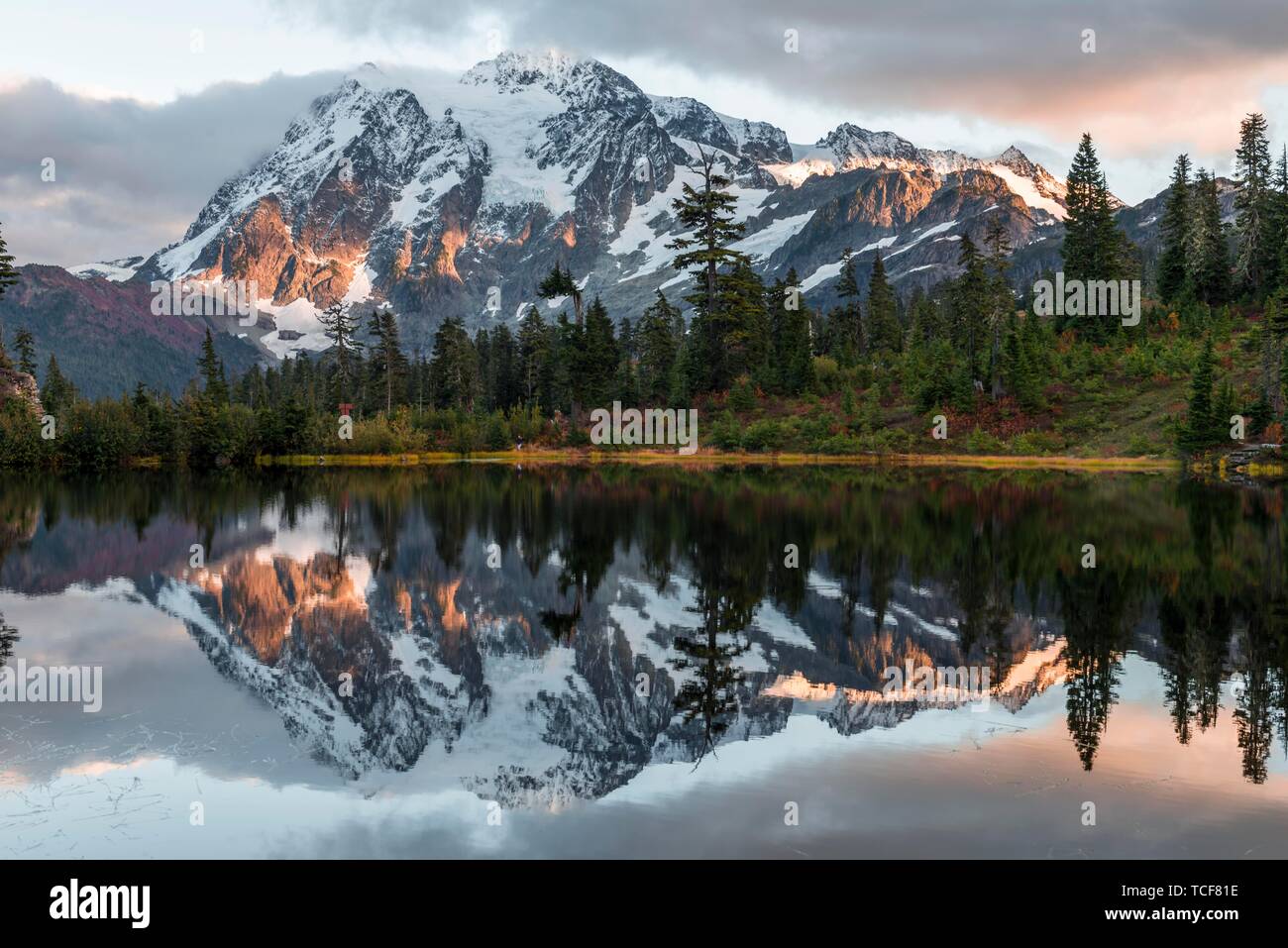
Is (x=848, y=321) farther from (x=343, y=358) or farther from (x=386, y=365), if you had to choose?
(x=343, y=358)

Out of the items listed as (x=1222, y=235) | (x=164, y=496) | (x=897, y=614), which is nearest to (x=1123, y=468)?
Result: (x=1222, y=235)

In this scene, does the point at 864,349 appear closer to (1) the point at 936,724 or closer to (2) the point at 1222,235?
(2) the point at 1222,235

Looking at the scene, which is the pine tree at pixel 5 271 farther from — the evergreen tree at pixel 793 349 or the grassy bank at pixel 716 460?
the evergreen tree at pixel 793 349

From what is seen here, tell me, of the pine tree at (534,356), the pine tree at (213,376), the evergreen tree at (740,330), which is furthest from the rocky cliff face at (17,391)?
the evergreen tree at (740,330)

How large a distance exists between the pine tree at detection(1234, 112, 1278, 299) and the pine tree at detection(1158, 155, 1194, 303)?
16.0 feet

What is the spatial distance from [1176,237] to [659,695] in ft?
328

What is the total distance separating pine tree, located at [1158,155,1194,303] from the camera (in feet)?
315

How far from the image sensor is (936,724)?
13.8m

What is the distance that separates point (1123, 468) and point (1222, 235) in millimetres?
38043

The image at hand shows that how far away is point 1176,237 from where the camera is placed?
97.7 metres

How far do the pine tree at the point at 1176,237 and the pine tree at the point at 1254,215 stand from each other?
488cm

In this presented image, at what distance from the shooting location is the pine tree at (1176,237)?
95.9 metres

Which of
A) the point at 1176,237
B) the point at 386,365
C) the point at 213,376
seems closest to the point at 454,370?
the point at 386,365

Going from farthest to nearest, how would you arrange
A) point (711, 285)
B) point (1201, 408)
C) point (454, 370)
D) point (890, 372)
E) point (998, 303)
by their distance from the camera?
1. point (454, 370)
2. point (711, 285)
3. point (890, 372)
4. point (998, 303)
5. point (1201, 408)
